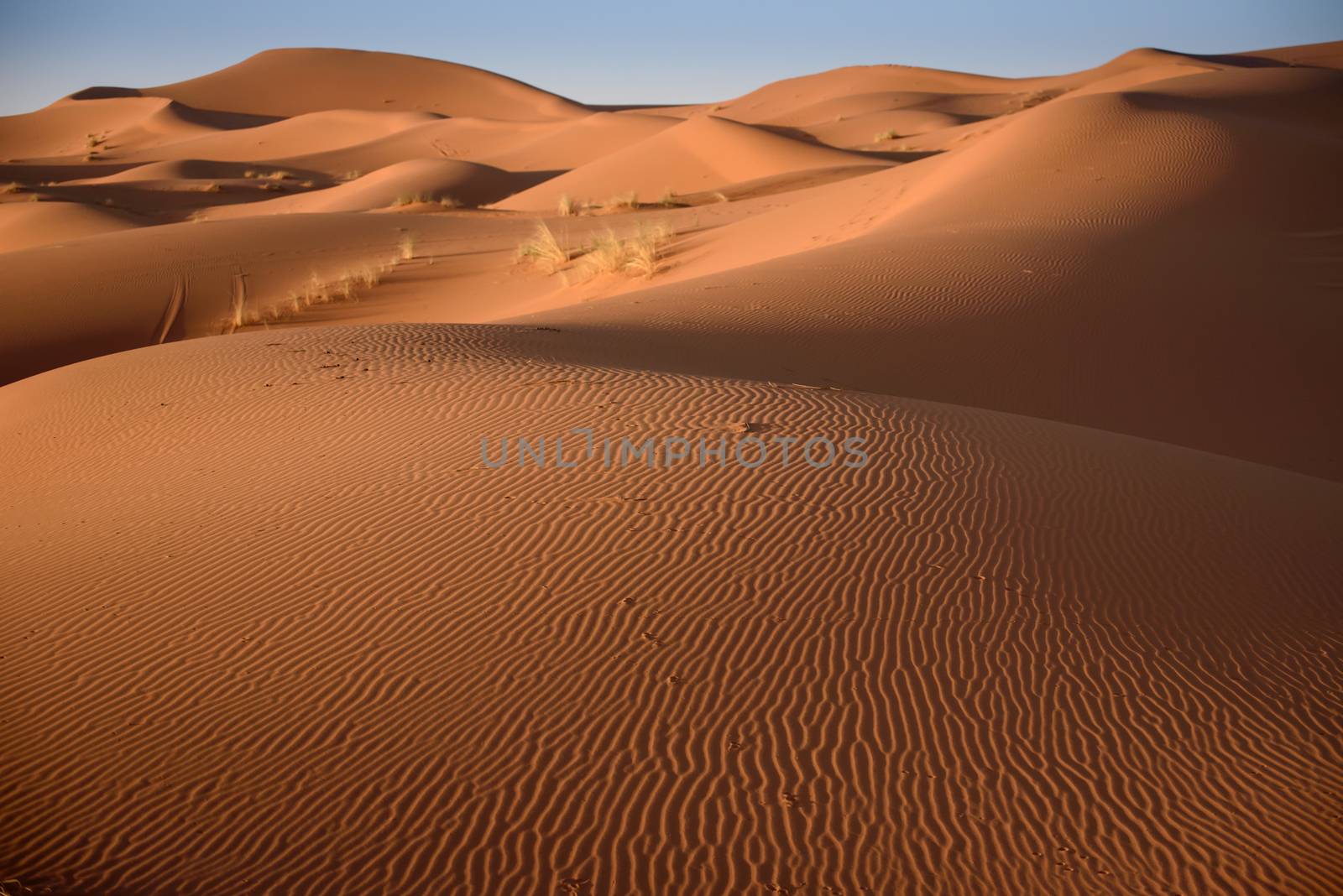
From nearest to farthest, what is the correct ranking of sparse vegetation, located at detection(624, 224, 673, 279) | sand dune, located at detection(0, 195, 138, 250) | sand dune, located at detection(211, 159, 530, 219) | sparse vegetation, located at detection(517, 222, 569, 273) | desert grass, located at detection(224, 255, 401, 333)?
desert grass, located at detection(224, 255, 401, 333), sparse vegetation, located at detection(624, 224, 673, 279), sparse vegetation, located at detection(517, 222, 569, 273), sand dune, located at detection(0, 195, 138, 250), sand dune, located at detection(211, 159, 530, 219)

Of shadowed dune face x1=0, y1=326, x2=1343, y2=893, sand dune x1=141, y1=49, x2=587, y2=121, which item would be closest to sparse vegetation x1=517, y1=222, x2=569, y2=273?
shadowed dune face x1=0, y1=326, x2=1343, y2=893

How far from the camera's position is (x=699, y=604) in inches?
152

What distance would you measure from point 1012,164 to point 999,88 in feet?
165

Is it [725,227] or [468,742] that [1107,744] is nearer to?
[468,742]

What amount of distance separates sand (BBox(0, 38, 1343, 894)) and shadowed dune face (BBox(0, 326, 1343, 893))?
0.06 feet

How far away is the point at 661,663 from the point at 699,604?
40 centimetres

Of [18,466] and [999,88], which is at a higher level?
[999,88]

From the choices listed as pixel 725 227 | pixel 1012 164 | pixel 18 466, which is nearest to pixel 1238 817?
pixel 18 466

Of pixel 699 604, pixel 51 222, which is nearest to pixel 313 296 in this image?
pixel 51 222

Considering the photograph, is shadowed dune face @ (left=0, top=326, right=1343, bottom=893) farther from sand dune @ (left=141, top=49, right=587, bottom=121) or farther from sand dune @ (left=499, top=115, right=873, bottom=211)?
sand dune @ (left=141, top=49, right=587, bottom=121)

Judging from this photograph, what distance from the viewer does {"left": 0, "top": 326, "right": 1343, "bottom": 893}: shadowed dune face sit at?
2.83 metres

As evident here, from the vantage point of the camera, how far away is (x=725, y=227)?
61.5ft

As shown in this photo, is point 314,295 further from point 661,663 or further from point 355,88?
point 355,88

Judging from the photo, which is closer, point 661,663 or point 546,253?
point 661,663
